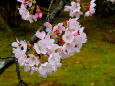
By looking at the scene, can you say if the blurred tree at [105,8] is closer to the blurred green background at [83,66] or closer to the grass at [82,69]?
the blurred green background at [83,66]

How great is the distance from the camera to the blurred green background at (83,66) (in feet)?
16.9

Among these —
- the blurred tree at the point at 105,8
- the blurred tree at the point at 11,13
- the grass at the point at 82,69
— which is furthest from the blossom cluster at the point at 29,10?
the blurred tree at the point at 105,8

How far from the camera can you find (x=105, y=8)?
12.7m

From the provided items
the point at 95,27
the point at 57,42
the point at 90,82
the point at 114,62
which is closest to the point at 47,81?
the point at 90,82

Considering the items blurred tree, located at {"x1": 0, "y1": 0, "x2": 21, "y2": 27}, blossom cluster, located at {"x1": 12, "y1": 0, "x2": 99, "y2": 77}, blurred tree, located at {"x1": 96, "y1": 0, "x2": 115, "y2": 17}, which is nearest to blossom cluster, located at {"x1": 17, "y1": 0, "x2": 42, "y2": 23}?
blossom cluster, located at {"x1": 12, "y1": 0, "x2": 99, "y2": 77}

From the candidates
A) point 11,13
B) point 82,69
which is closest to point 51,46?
point 82,69

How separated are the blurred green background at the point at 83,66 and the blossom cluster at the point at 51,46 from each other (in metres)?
0.87

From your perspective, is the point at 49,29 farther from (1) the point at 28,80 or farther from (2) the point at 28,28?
(2) the point at 28,28

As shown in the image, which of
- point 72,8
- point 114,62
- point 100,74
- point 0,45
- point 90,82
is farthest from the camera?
point 0,45

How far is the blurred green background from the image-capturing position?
16.9ft

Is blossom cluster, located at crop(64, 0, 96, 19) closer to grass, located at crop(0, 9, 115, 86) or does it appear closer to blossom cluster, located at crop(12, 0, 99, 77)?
blossom cluster, located at crop(12, 0, 99, 77)

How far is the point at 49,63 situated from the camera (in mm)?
1482

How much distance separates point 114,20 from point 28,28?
4.88 meters

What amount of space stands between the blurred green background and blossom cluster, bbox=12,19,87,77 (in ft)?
2.87
